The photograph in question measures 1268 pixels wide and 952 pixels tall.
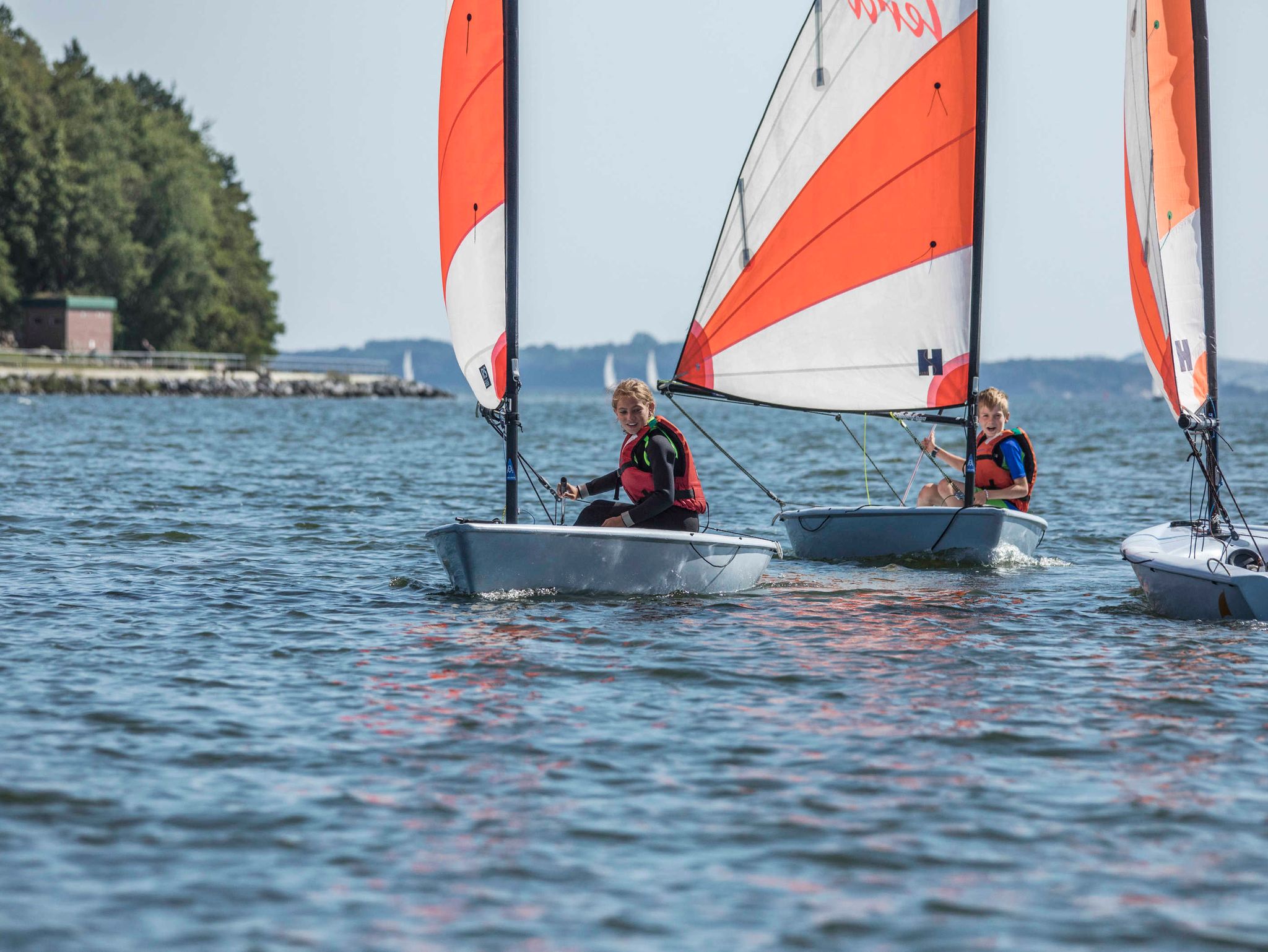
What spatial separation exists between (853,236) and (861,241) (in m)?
0.10

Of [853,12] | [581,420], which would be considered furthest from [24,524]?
[581,420]

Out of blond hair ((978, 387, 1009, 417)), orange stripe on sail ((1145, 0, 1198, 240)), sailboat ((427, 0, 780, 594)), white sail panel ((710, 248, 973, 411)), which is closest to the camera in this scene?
sailboat ((427, 0, 780, 594))

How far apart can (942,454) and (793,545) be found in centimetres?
202

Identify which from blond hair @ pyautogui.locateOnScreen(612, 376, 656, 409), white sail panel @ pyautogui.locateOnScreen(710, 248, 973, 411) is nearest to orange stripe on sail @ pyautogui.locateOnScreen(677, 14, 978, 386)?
white sail panel @ pyautogui.locateOnScreen(710, 248, 973, 411)

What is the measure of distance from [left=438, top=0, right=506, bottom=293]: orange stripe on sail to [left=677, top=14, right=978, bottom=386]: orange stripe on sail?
3453mm

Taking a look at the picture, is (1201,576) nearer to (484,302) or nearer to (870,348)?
(870,348)

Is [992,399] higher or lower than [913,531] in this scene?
higher

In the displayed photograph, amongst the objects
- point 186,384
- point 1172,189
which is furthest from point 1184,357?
point 186,384

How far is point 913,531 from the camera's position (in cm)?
1390

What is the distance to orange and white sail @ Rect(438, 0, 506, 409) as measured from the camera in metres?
11.2

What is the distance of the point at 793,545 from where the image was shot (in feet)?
49.8

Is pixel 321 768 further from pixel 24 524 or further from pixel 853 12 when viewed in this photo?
pixel 24 524

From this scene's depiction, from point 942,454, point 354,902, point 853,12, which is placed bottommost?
point 354,902

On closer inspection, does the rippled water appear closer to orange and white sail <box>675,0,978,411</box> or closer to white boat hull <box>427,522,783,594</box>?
white boat hull <box>427,522,783,594</box>
